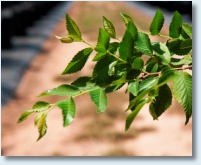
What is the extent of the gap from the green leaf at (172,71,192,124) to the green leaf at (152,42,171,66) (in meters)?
0.04

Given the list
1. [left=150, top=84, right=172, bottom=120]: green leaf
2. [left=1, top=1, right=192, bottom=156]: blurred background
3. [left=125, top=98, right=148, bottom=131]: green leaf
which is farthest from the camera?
[left=1, top=1, right=192, bottom=156]: blurred background

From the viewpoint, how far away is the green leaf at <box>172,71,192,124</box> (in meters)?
0.81

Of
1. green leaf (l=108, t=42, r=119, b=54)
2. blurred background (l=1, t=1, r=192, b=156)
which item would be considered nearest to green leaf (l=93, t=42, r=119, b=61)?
green leaf (l=108, t=42, r=119, b=54)

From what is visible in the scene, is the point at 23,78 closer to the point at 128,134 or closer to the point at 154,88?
the point at 128,134

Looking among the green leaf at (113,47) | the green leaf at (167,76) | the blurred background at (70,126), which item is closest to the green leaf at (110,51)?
the green leaf at (113,47)

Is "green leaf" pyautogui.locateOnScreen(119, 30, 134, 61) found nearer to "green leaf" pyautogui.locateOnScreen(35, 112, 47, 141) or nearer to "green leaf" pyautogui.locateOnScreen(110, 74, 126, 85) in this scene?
"green leaf" pyautogui.locateOnScreen(110, 74, 126, 85)

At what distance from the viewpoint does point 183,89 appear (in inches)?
32.1

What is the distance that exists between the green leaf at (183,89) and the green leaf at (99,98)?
144 mm

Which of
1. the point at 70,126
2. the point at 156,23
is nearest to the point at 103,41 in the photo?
the point at 156,23

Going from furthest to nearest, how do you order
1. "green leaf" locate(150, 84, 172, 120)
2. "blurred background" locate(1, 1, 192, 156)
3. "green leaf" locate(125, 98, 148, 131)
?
"blurred background" locate(1, 1, 192, 156), "green leaf" locate(150, 84, 172, 120), "green leaf" locate(125, 98, 148, 131)

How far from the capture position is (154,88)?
73 centimetres

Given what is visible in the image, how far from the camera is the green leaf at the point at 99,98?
0.75 m

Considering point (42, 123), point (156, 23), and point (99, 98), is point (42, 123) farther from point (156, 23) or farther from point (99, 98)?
point (156, 23)

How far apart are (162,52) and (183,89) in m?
0.09
